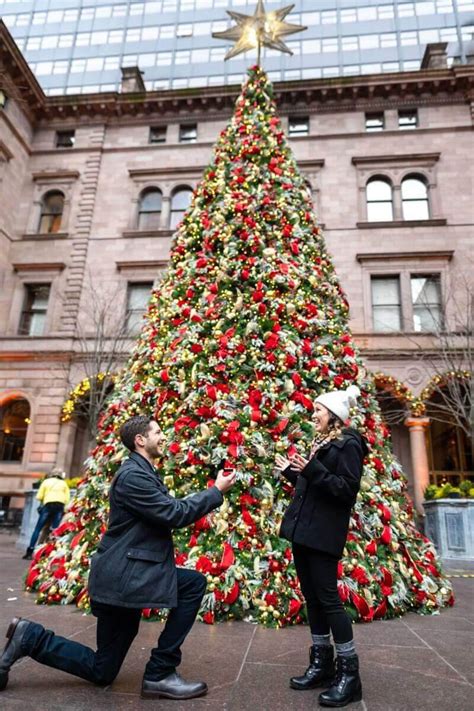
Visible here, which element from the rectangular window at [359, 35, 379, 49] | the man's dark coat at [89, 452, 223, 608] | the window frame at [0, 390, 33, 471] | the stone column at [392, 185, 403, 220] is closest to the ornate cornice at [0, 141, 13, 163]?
the window frame at [0, 390, 33, 471]

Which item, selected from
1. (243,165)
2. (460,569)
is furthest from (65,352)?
(460,569)

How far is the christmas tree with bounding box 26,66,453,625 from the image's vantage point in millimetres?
4273

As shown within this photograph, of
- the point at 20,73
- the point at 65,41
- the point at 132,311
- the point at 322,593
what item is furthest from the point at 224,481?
the point at 65,41

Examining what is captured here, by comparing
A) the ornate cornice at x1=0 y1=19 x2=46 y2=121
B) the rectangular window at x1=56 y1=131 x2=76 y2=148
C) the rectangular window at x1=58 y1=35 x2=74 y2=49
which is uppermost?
the rectangular window at x1=58 y1=35 x2=74 y2=49

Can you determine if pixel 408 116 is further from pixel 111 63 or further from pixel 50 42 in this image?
pixel 50 42

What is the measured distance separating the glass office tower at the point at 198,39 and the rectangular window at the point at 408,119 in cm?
1103

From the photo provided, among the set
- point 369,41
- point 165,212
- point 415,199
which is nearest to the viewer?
point 415,199

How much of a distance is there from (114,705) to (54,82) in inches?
1466

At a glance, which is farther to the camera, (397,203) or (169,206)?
(169,206)

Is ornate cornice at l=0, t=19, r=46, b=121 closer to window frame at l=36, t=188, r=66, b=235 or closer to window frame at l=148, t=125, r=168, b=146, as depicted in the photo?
window frame at l=36, t=188, r=66, b=235

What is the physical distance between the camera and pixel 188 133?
21094mm

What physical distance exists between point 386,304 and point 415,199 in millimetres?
4751

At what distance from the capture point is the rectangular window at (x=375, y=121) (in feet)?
65.4

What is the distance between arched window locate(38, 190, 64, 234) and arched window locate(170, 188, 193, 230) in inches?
196
